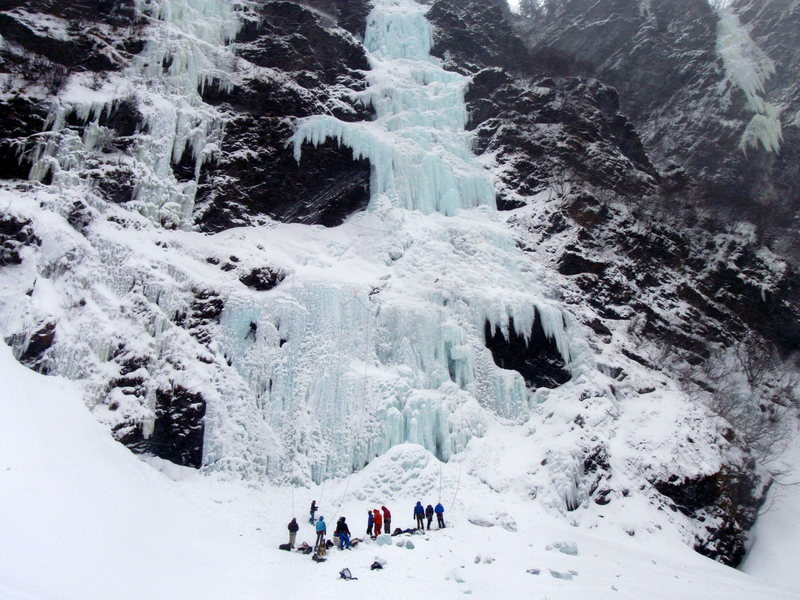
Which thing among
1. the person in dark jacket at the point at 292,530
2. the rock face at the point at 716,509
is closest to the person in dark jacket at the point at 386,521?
the person in dark jacket at the point at 292,530

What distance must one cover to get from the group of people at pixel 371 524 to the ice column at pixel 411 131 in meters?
14.2

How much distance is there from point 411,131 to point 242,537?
2019cm

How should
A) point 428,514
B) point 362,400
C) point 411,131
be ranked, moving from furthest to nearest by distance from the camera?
point 411,131, point 362,400, point 428,514

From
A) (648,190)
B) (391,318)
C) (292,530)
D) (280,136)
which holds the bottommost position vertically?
(292,530)

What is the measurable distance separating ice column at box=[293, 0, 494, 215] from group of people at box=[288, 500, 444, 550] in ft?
46.5

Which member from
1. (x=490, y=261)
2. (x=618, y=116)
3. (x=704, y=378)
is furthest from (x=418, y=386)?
(x=618, y=116)

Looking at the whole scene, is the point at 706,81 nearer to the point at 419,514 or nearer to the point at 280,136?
the point at 280,136

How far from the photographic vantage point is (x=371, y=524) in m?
11.6

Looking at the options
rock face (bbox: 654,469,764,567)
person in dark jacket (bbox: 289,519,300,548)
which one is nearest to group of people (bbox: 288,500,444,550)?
person in dark jacket (bbox: 289,519,300,548)

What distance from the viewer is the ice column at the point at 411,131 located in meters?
23.5

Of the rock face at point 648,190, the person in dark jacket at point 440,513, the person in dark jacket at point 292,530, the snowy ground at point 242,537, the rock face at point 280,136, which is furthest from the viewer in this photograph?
the rock face at point 280,136

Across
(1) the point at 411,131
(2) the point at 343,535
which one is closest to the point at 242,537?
(2) the point at 343,535

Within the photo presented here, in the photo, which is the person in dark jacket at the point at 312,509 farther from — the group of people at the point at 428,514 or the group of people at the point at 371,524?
the group of people at the point at 428,514

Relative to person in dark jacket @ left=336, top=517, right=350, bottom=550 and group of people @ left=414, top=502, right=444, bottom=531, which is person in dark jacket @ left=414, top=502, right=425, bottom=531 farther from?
person in dark jacket @ left=336, top=517, right=350, bottom=550
